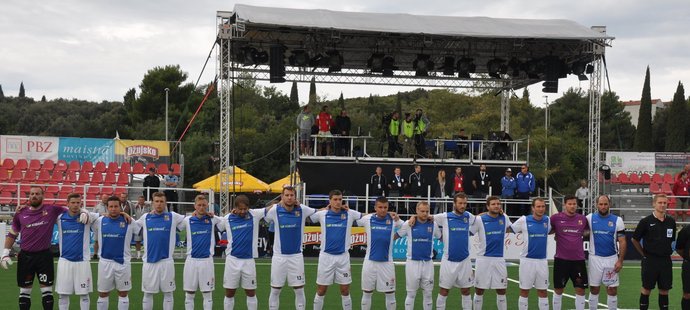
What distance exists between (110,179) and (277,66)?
10.3 metres

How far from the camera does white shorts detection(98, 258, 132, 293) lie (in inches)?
489

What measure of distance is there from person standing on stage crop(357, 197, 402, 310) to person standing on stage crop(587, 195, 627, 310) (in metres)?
3.36

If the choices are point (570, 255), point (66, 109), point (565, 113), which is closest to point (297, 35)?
point (570, 255)

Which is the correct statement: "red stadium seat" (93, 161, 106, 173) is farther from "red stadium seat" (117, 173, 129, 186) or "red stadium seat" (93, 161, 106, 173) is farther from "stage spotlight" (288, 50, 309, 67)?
"stage spotlight" (288, 50, 309, 67)

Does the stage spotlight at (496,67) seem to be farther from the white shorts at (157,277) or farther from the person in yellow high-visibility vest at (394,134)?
the white shorts at (157,277)

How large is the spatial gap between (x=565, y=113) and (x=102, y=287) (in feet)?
200

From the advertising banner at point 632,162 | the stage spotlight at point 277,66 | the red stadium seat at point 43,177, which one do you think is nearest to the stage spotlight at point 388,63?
the stage spotlight at point 277,66

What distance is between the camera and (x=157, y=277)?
41.1 feet

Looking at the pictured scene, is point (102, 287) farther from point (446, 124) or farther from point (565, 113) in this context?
point (565, 113)

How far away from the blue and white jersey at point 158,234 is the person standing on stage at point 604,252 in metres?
6.90

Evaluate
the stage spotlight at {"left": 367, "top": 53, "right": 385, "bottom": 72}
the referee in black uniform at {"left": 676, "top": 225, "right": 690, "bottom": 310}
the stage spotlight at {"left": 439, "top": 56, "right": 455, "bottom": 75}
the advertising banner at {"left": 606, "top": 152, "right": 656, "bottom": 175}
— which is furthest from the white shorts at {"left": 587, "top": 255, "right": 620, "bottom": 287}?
the advertising banner at {"left": 606, "top": 152, "right": 656, "bottom": 175}

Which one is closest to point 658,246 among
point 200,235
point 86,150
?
point 200,235

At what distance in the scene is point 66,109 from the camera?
81.2 metres

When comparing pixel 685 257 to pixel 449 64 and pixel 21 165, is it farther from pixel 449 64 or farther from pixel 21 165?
pixel 21 165
